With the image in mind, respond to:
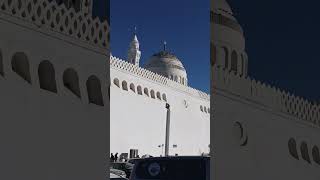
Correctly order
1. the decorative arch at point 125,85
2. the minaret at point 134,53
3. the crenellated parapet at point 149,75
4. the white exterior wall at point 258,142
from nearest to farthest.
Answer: the white exterior wall at point 258,142 < the crenellated parapet at point 149,75 < the decorative arch at point 125,85 < the minaret at point 134,53

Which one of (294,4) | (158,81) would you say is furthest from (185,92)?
(294,4)

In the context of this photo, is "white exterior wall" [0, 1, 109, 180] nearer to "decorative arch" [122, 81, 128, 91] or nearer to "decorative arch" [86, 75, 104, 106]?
"decorative arch" [86, 75, 104, 106]

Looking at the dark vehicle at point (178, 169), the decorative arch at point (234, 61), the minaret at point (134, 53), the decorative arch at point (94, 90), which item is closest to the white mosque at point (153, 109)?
the minaret at point (134, 53)

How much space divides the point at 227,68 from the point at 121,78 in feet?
51.9

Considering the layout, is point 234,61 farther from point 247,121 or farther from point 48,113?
point 48,113

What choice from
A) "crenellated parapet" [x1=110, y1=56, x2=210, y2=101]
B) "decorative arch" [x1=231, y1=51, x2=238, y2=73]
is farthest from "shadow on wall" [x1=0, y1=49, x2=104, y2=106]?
"crenellated parapet" [x1=110, y1=56, x2=210, y2=101]

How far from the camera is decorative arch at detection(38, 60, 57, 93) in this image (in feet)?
4.82

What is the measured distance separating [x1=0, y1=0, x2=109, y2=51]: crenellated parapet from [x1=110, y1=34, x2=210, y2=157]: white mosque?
1440 cm

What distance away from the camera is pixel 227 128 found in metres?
1.85

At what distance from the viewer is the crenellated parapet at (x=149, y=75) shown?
57.4 feet

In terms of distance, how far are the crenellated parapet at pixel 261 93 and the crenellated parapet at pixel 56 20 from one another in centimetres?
51

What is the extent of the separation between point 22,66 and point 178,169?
4.51 ft

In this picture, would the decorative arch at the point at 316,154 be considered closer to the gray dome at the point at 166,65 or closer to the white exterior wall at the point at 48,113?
the white exterior wall at the point at 48,113

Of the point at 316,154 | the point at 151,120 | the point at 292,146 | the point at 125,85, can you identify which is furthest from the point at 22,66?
the point at 151,120
